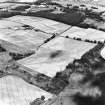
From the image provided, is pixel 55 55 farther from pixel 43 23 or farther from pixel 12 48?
pixel 43 23

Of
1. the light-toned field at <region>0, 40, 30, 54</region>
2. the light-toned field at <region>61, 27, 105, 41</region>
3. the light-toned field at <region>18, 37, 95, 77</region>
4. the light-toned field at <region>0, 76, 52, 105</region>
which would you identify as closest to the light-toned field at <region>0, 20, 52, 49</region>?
the light-toned field at <region>0, 40, 30, 54</region>

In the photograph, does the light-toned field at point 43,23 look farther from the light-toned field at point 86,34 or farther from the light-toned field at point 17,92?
the light-toned field at point 17,92

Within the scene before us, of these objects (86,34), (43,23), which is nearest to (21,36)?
(43,23)

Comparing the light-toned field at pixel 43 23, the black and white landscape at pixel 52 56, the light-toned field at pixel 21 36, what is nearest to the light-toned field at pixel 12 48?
the black and white landscape at pixel 52 56

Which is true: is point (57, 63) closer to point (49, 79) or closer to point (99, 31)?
point (49, 79)

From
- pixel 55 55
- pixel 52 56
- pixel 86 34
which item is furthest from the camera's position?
pixel 86 34
